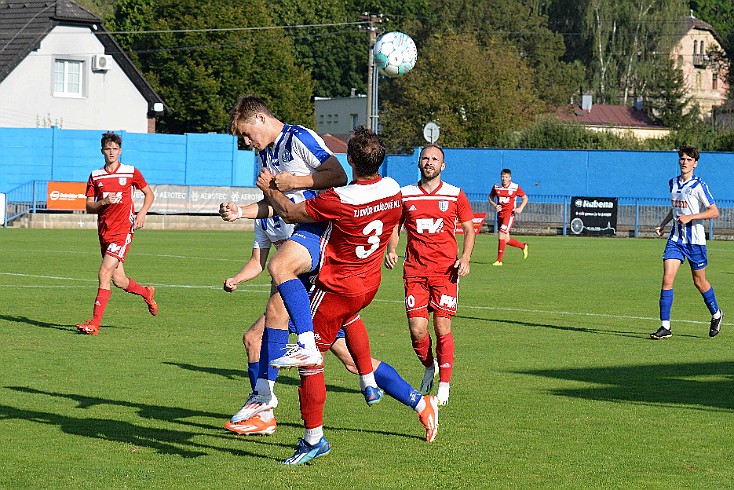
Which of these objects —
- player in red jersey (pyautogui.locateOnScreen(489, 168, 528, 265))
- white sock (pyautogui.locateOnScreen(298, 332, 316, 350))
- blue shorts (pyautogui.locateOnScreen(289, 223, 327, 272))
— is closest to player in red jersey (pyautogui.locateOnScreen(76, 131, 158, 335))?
blue shorts (pyautogui.locateOnScreen(289, 223, 327, 272))

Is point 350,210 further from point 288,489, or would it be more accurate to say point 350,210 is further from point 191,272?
point 191,272

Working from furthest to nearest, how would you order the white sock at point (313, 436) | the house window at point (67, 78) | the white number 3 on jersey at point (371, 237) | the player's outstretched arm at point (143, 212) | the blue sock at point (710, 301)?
1. the house window at point (67, 78)
2. the blue sock at point (710, 301)
3. the player's outstretched arm at point (143, 212)
4. the white number 3 on jersey at point (371, 237)
5. the white sock at point (313, 436)

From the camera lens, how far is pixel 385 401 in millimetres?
9172

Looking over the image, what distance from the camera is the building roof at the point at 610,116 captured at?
90750 millimetres

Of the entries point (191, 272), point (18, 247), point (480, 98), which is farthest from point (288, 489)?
point (480, 98)

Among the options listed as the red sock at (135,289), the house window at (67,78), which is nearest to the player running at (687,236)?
the red sock at (135,289)

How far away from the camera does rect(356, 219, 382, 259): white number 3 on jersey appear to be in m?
6.89

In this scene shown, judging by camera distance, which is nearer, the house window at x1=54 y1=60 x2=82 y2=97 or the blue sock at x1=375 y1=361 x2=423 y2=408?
the blue sock at x1=375 y1=361 x2=423 y2=408

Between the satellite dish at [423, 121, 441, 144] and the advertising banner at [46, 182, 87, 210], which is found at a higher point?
the satellite dish at [423, 121, 441, 144]

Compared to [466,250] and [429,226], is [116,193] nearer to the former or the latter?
[429,226]

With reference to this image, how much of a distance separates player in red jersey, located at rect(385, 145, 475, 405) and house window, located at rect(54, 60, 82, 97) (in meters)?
47.3

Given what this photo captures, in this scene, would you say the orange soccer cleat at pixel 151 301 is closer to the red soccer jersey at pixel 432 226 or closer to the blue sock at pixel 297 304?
the red soccer jersey at pixel 432 226

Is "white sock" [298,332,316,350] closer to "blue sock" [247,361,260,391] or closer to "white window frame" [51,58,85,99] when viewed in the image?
"blue sock" [247,361,260,391]

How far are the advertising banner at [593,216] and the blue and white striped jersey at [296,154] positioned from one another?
3480cm
